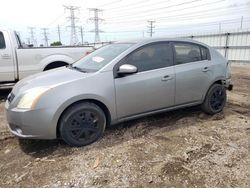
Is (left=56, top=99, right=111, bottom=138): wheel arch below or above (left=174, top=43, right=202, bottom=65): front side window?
below

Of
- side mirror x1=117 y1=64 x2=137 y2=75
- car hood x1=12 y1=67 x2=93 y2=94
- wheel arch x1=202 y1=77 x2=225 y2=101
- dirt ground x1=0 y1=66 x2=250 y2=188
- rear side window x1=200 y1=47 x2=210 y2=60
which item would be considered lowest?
dirt ground x1=0 y1=66 x2=250 y2=188

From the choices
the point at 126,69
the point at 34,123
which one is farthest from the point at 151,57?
the point at 34,123

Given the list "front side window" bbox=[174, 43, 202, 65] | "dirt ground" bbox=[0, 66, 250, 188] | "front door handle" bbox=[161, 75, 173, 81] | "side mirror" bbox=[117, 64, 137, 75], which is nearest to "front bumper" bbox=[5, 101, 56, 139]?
"dirt ground" bbox=[0, 66, 250, 188]

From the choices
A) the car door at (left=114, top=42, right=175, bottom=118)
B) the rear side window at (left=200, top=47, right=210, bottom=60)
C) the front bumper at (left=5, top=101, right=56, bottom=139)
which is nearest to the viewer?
the front bumper at (left=5, top=101, right=56, bottom=139)

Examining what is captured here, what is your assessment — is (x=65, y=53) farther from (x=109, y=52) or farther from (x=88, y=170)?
(x=88, y=170)

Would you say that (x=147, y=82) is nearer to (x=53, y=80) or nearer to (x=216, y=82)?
(x=53, y=80)

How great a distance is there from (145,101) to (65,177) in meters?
1.74

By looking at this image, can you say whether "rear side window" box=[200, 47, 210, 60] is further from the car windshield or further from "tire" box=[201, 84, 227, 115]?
the car windshield

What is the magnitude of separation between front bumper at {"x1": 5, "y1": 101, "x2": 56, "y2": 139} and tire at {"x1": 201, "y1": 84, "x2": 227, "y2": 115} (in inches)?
118

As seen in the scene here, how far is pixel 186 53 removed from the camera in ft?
14.1

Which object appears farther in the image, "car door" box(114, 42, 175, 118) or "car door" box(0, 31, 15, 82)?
"car door" box(0, 31, 15, 82)

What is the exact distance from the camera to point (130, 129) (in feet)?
13.0

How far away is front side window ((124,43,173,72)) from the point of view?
3.73 m

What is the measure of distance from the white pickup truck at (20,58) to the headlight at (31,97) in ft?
11.3
